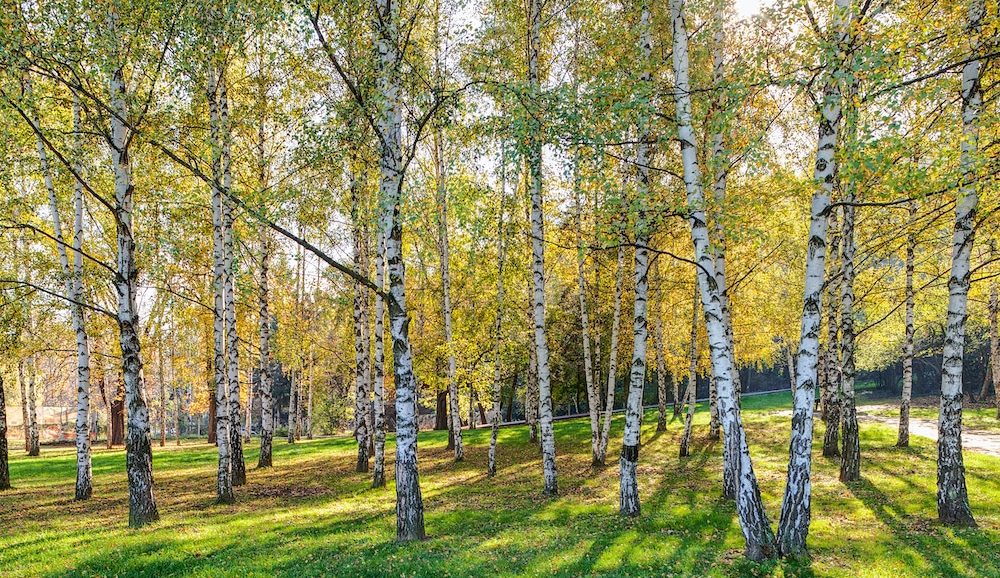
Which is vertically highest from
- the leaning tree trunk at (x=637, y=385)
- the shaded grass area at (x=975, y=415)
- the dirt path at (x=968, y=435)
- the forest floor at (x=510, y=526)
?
the leaning tree trunk at (x=637, y=385)

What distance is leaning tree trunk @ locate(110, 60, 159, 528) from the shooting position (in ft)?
36.0

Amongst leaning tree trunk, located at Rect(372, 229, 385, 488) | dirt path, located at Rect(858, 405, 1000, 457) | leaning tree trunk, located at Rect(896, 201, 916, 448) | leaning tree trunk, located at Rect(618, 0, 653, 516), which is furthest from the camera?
dirt path, located at Rect(858, 405, 1000, 457)

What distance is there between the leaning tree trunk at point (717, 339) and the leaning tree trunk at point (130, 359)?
11096mm

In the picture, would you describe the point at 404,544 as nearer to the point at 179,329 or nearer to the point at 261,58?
the point at 261,58

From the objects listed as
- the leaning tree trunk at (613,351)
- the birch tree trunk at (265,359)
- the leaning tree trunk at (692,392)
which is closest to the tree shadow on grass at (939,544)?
the leaning tree trunk at (692,392)

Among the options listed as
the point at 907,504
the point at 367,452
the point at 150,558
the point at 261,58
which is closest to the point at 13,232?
the point at 261,58

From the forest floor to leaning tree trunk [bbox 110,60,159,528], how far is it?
2.02ft

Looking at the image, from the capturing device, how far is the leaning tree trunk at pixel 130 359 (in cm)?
1098

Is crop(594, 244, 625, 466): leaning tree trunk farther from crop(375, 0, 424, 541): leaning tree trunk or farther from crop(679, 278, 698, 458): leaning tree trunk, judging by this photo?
crop(375, 0, 424, 541): leaning tree trunk

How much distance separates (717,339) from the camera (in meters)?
8.71

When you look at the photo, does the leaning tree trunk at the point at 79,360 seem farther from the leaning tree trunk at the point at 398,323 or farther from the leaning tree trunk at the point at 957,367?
the leaning tree trunk at the point at 957,367

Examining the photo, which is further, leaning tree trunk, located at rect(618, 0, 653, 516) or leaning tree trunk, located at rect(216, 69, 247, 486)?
leaning tree trunk, located at rect(216, 69, 247, 486)

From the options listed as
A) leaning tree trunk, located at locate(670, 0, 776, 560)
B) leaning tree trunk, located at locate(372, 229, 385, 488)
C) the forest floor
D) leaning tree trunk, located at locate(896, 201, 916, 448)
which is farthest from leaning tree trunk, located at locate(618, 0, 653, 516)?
leaning tree trunk, located at locate(896, 201, 916, 448)

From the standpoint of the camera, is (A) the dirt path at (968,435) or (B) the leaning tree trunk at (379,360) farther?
(A) the dirt path at (968,435)
